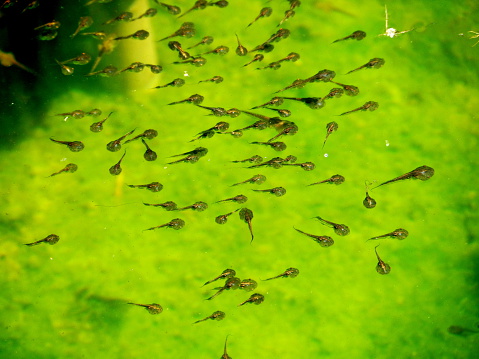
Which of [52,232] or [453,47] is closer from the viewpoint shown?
[52,232]

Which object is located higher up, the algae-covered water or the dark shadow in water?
the dark shadow in water

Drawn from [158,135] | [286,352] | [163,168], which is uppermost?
[158,135]

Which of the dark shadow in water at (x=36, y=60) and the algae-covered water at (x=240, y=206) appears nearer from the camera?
the algae-covered water at (x=240, y=206)

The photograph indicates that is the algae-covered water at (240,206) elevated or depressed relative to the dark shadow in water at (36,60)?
depressed

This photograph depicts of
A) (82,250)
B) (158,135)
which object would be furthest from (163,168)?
(82,250)

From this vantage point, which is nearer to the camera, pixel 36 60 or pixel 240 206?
pixel 240 206

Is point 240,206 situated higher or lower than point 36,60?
lower

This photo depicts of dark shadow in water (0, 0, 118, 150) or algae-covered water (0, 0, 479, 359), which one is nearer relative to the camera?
algae-covered water (0, 0, 479, 359)

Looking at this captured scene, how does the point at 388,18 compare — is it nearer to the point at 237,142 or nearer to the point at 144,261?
the point at 237,142
